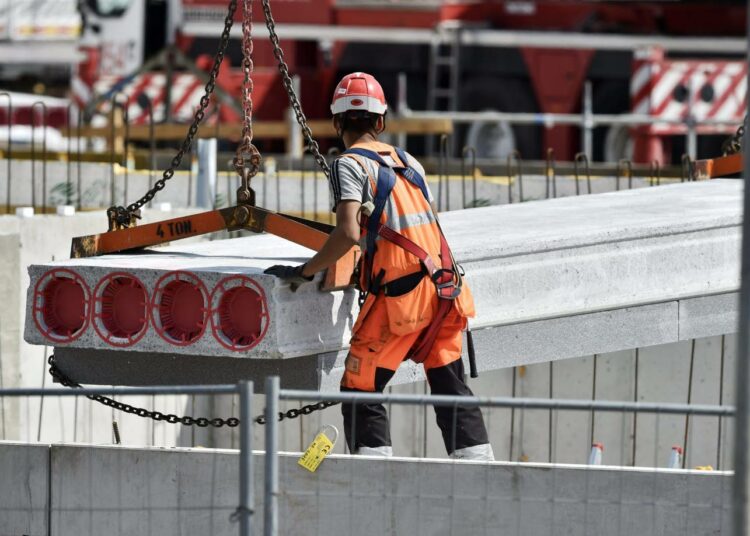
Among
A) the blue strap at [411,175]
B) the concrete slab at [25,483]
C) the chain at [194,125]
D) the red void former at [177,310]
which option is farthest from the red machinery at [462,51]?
the concrete slab at [25,483]

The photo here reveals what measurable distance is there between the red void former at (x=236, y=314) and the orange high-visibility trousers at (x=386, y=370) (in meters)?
0.37

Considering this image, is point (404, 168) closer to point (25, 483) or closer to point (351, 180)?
point (351, 180)

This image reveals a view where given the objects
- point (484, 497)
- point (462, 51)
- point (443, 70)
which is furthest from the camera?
point (443, 70)

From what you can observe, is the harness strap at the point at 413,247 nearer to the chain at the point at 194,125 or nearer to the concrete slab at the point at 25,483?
the chain at the point at 194,125

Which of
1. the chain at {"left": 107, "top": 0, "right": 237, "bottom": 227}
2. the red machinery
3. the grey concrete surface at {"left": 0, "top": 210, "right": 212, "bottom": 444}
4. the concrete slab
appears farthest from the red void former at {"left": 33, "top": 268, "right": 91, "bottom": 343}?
the red machinery

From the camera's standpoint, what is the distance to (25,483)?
584 centimetres

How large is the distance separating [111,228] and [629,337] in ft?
7.75

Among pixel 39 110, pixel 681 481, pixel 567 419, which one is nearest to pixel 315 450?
pixel 681 481

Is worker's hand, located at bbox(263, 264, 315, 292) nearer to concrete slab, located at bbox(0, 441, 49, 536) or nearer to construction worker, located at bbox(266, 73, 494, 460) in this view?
construction worker, located at bbox(266, 73, 494, 460)

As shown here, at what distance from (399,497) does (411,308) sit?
0.79 meters

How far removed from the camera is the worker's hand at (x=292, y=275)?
6.00 m

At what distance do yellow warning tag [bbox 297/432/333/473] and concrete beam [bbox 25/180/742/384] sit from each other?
23.7 inches

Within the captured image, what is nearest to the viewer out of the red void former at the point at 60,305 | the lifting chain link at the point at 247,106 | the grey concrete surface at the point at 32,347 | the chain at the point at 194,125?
the red void former at the point at 60,305

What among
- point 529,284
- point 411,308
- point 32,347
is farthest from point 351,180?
point 32,347
